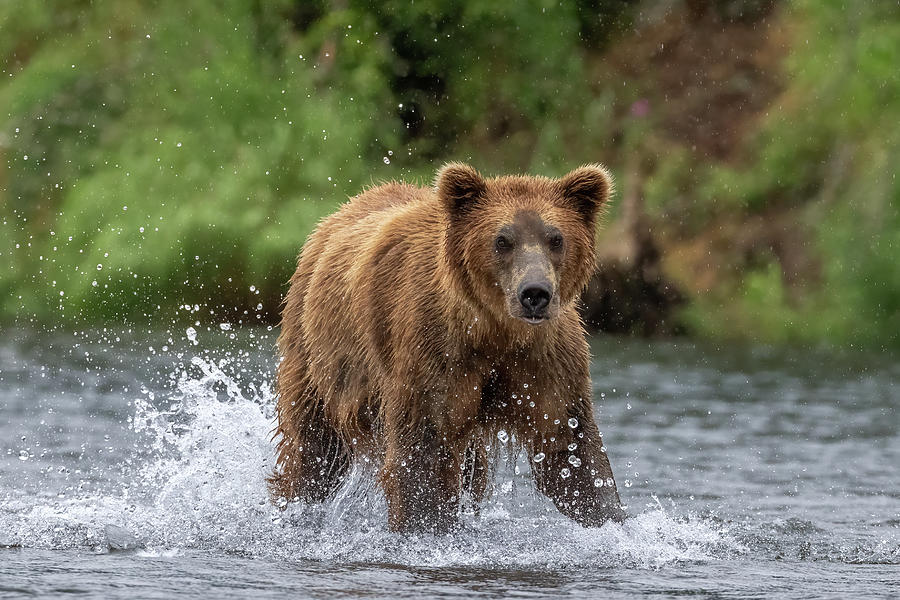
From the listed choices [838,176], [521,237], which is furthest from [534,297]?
[838,176]

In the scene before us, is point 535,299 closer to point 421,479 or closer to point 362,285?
point 421,479

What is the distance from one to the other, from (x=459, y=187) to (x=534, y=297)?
2.34 feet

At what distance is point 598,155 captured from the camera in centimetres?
2284

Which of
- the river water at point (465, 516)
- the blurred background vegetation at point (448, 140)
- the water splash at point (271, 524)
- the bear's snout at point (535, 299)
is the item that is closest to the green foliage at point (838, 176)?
the blurred background vegetation at point (448, 140)

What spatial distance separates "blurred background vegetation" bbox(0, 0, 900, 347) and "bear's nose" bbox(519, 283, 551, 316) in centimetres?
1260

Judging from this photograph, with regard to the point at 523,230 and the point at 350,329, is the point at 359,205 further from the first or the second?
the point at 523,230

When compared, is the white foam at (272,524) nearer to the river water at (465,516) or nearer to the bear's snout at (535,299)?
the river water at (465,516)

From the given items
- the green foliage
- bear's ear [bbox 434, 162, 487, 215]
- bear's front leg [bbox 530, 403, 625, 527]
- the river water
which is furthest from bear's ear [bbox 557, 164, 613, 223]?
the green foliage

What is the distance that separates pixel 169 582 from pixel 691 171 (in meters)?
17.3

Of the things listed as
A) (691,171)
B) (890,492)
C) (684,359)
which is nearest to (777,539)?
(890,492)

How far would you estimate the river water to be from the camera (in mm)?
6105

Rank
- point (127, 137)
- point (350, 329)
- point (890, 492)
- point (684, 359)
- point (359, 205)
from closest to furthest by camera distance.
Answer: point (350, 329)
point (359, 205)
point (890, 492)
point (684, 359)
point (127, 137)

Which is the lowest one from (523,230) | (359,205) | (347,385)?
Answer: (347,385)

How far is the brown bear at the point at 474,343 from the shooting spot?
20.7ft
